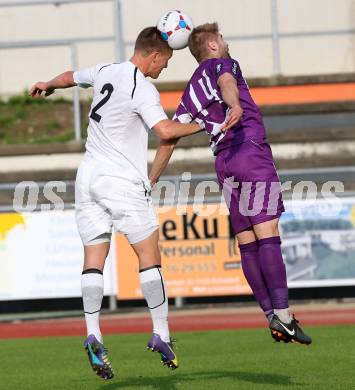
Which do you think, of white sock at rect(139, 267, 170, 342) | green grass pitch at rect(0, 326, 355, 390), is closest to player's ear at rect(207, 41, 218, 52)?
white sock at rect(139, 267, 170, 342)

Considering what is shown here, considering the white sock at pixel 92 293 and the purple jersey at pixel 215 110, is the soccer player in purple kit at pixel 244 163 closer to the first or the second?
the purple jersey at pixel 215 110

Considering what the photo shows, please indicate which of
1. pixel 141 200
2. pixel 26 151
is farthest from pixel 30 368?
pixel 26 151

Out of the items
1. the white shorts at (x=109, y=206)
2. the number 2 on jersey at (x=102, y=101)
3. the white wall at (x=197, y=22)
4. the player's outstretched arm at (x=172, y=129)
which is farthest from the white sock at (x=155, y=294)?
the white wall at (x=197, y=22)

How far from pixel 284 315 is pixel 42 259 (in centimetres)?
833

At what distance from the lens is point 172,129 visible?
23.2 ft

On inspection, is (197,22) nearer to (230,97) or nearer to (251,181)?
(251,181)

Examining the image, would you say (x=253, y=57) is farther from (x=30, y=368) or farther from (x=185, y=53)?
(x=30, y=368)

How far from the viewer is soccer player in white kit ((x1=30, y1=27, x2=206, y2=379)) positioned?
23.7 ft

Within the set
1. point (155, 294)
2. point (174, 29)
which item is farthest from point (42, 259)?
point (174, 29)

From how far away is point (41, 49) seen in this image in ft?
61.6

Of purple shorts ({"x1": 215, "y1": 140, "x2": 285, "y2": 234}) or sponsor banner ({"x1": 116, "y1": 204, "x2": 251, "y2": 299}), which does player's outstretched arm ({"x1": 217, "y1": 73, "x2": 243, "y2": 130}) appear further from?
sponsor banner ({"x1": 116, "y1": 204, "x2": 251, "y2": 299})

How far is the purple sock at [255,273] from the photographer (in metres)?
7.81

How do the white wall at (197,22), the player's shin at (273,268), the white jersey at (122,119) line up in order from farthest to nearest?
the white wall at (197,22) → the player's shin at (273,268) → the white jersey at (122,119)

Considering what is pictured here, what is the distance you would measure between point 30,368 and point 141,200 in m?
2.79
